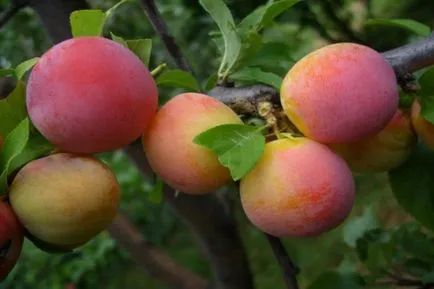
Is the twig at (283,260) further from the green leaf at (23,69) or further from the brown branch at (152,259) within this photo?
the brown branch at (152,259)

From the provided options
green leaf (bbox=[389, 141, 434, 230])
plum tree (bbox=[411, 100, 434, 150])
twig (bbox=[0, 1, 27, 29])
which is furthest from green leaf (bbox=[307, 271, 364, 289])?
twig (bbox=[0, 1, 27, 29])

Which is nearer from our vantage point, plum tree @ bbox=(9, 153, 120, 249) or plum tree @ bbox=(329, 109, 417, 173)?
plum tree @ bbox=(9, 153, 120, 249)

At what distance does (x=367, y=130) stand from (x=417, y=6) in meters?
1.13

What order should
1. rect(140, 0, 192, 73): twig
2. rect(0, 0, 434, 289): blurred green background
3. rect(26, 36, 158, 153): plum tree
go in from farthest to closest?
rect(0, 0, 434, 289): blurred green background < rect(140, 0, 192, 73): twig < rect(26, 36, 158, 153): plum tree

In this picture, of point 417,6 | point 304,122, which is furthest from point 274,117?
point 417,6

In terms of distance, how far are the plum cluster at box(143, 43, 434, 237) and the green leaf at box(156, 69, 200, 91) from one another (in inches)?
2.1

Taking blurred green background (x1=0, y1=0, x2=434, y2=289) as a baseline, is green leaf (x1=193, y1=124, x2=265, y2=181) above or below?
above

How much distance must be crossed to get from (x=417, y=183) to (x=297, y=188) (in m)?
0.24

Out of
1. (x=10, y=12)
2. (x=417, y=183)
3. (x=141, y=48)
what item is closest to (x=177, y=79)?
(x=141, y=48)

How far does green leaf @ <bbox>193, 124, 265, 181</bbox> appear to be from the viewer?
0.43 m

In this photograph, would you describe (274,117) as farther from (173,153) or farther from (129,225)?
(129,225)

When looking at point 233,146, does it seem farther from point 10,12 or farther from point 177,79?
point 10,12

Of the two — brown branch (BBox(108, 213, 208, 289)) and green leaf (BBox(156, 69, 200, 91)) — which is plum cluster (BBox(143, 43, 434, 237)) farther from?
brown branch (BBox(108, 213, 208, 289))

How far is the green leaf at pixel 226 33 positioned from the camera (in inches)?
22.1
